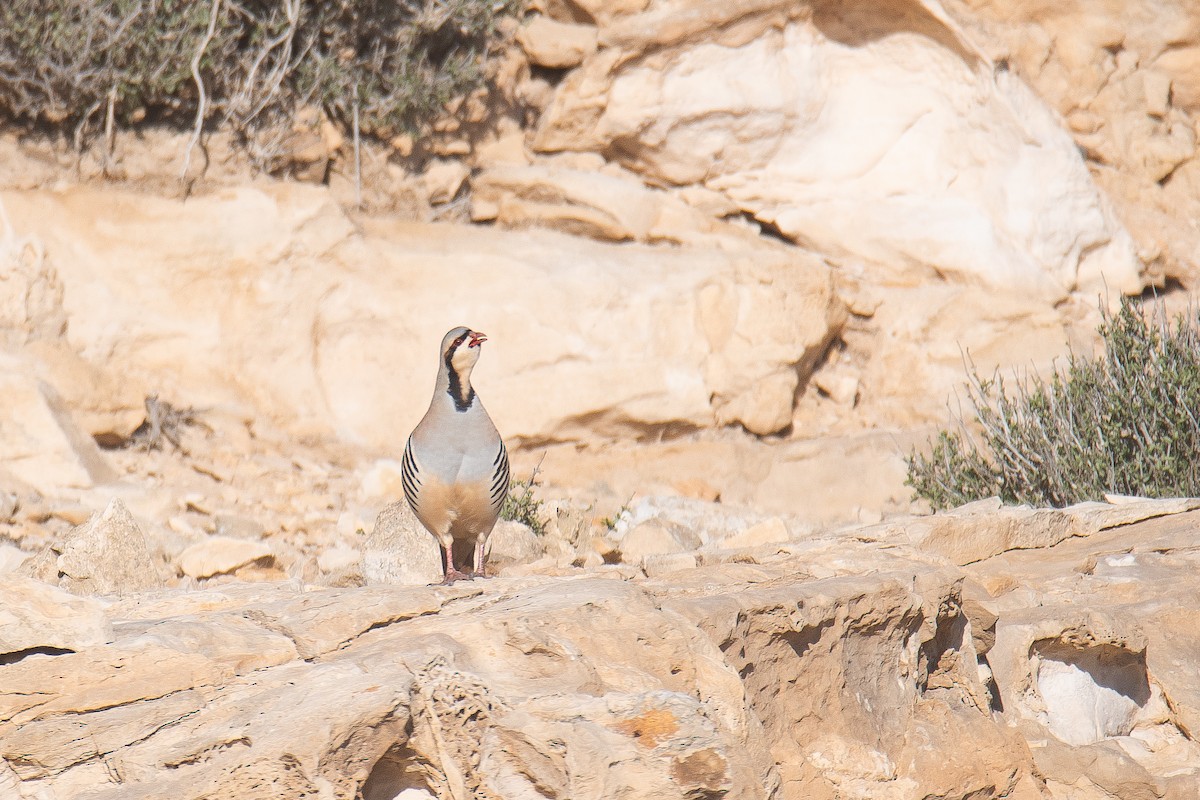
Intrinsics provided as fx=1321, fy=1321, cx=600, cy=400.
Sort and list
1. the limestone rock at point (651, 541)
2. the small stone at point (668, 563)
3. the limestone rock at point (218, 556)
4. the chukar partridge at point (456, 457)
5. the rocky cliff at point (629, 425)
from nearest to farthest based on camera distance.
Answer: the rocky cliff at point (629, 425) < the small stone at point (668, 563) < the chukar partridge at point (456, 457) < the limestone rock at point (218, 556) < the limestone rock at point (651, 541)

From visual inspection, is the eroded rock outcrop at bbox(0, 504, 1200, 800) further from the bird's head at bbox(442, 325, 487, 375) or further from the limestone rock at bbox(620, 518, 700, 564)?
the limestone rock at bbox(620, 518, 700, 564)

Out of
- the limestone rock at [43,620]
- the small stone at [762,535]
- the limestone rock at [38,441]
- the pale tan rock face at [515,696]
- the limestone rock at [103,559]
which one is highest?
the limestone rock at [43,620]

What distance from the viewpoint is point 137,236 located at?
8875 millimetres

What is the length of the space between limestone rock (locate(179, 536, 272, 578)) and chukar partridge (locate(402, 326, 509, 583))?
1.21 metres

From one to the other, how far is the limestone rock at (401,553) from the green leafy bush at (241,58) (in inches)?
175

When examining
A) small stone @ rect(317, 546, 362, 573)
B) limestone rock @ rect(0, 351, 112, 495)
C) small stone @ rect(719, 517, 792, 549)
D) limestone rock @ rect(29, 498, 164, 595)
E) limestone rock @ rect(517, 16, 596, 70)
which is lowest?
small stone @ rect(317, 546, 362, 573)

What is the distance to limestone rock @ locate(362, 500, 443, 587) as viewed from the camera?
6.16 metres

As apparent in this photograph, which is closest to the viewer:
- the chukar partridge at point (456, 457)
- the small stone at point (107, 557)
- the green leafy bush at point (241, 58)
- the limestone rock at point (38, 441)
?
the chukar partridge at point (456, 457)

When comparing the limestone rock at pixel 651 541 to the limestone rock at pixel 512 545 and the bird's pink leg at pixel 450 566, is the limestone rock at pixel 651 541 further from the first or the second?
the bird's pink leg at pixel 450 566

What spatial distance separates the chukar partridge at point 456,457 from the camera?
5.23 m

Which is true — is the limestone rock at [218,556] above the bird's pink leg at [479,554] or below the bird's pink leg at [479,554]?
below

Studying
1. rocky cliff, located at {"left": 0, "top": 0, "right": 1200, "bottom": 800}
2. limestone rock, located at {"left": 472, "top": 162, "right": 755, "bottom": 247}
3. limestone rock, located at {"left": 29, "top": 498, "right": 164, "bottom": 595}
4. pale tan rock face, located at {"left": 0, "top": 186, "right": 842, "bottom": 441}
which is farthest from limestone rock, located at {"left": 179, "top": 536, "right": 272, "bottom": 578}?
limestone rock, located at {"left": 472, "top": 162, "right": 755, "bottom": 247}

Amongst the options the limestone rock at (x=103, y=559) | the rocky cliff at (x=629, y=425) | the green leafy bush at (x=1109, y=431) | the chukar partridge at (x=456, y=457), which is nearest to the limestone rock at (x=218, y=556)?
the rocky cliff at (x=629, y=425)

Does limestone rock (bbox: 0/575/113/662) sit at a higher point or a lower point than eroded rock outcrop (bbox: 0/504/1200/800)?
higher
